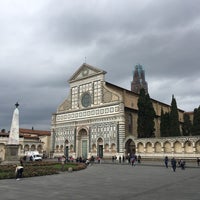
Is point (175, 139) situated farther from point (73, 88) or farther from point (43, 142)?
point (43, 142)

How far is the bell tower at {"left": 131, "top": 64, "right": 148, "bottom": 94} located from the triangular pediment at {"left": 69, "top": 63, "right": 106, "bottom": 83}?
68714 millimetres

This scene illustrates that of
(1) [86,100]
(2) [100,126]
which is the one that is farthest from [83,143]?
(1) [86,100]

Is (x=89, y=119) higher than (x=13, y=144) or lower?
higher

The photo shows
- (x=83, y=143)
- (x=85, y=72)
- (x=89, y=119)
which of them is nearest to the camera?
(x=89, y=119)

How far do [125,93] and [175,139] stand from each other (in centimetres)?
1695

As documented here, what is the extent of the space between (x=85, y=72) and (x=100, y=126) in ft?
41.0

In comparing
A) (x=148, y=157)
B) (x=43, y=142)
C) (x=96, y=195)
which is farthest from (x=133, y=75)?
(x=96, y=195)

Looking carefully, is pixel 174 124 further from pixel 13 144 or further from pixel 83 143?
pixel 13 144

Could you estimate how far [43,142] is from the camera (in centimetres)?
6912

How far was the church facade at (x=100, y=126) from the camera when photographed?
140ft

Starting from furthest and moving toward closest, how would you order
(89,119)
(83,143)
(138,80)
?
1. (138,80)
2. (83,143)
3. (89,119)

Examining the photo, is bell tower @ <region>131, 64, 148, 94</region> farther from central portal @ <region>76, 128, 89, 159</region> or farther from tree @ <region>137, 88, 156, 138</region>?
tree @ <region>137, 88, 156, 138</region>

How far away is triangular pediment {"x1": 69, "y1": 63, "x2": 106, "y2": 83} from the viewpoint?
173ft

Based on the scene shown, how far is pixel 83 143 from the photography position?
53.7 m
